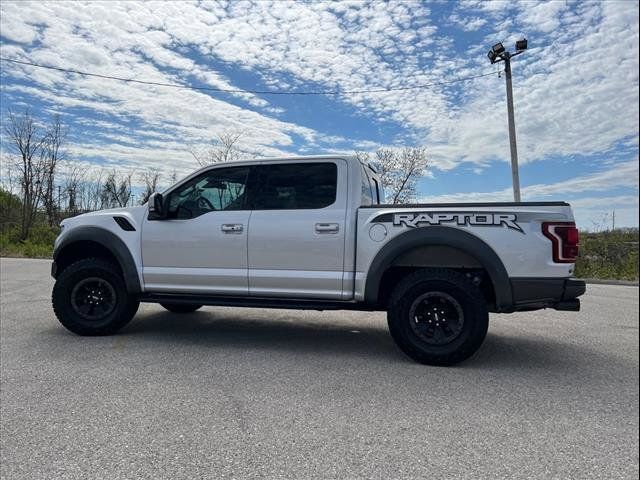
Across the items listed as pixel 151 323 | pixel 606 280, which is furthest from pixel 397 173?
pixel 151 323

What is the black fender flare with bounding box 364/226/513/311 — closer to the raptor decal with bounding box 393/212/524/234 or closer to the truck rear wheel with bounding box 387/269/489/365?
the raptor decal with bounding box 393/212/524/234

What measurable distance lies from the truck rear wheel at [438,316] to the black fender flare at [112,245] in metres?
2.86

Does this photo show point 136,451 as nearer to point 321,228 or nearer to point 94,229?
point 321,228

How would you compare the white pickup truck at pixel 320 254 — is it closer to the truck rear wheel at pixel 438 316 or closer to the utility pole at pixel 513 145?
the truck rear wheel at pixel 438 316

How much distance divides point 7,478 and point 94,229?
333 centimetres

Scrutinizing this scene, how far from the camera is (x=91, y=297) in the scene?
17.2 ft

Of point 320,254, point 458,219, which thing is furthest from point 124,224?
point 458,219

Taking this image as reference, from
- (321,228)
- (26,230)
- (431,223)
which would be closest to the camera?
(431,223)

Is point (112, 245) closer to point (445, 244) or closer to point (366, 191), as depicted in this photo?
point (366, 191)

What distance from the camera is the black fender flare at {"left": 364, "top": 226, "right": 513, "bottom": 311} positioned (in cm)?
397

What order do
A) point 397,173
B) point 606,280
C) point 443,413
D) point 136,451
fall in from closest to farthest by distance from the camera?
point 136,451 → point 443,413 → point 606,280 → point 397,173

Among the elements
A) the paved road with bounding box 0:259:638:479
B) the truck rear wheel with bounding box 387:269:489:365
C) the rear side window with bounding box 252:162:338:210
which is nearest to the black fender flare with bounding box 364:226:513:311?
the truck rear wheel with bounding box 387:269:489:365

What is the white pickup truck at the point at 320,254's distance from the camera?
3.96m

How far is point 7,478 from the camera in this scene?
7.51ft
